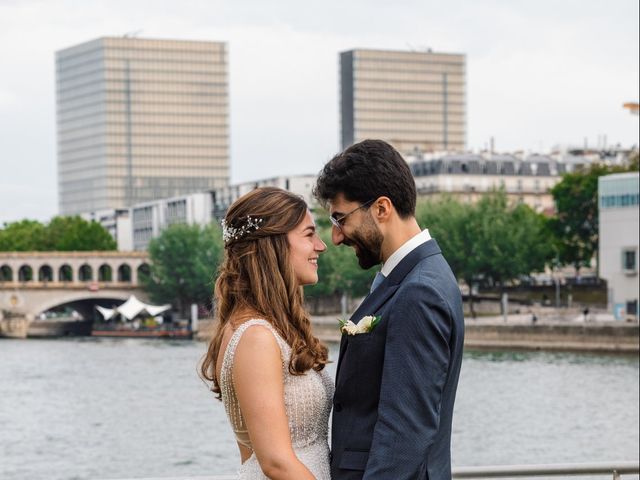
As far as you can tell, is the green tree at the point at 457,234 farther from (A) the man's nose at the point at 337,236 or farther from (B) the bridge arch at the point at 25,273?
(A) the man's nose at the point at 337,236

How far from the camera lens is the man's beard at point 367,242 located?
142 inches

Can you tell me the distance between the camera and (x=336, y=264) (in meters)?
77.5

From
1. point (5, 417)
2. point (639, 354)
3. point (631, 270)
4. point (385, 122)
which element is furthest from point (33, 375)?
point (385, 122)

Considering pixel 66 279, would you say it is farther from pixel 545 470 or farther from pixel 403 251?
pixel 403 251

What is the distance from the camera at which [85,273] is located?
106312 millimetres

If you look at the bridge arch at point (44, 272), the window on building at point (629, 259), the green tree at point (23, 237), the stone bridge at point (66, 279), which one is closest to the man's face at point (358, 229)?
the window on building at point (629, 259)

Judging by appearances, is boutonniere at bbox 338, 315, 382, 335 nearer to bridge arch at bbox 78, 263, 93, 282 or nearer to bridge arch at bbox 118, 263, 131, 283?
bridge arch at bbox 78, 263, 93, 282

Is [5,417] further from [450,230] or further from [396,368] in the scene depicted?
[450,230]

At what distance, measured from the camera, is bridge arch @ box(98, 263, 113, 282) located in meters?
103

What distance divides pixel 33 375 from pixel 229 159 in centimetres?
10723

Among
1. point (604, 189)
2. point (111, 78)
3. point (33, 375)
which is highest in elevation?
point (111, 78)

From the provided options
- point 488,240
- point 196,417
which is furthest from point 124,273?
point 196,417

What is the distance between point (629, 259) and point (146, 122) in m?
96.1

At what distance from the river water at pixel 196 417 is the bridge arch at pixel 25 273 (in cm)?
4655
